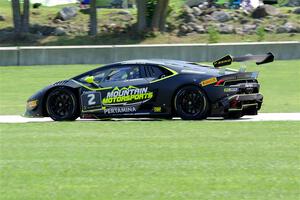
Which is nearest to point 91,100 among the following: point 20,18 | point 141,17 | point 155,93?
point 155,93

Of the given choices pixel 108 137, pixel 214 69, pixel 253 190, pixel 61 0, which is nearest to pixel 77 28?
pixel 61 0

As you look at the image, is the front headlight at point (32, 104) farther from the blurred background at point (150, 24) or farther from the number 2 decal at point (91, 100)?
the blurred background at point (150, 24)

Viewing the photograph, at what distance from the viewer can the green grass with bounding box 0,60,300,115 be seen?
19297mm

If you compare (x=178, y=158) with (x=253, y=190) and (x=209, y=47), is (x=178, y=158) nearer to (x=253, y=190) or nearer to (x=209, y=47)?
(x=253, y=190)

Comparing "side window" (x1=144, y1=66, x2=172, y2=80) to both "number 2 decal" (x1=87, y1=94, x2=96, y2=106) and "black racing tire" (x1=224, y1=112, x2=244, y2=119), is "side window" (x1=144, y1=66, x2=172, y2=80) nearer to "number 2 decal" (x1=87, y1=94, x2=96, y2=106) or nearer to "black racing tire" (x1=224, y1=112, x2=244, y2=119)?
"number 2 decal" (x1=87, y1=94, x2=96, y2=106)

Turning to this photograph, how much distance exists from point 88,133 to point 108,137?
2.44 feet

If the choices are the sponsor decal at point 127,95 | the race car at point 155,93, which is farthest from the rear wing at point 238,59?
the sponsor decal at point 127,95

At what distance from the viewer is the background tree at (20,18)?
40625mm

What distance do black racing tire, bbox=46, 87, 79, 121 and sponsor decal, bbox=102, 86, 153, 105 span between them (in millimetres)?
596

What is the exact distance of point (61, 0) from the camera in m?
57.4

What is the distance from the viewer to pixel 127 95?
1567 cm

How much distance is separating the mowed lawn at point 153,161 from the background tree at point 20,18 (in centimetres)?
2680

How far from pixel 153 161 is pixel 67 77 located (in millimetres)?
16746

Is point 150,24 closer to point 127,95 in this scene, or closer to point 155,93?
point 127,95
